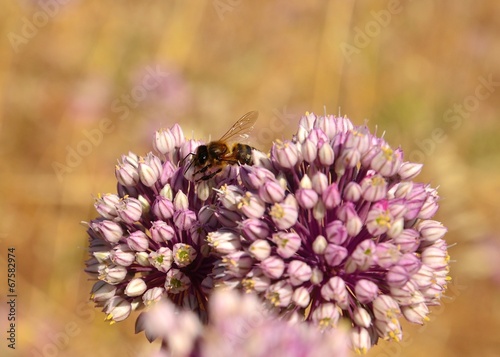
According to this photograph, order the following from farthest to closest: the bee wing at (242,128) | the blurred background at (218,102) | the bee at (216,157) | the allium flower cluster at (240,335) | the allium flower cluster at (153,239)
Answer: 1. the blurred background at (218,102)
2. the bee wing at (242,128)
3. the bee at (216,157)
4. the allium flower cluster at (153,239)
5. the allium flower cluster at (240,335)

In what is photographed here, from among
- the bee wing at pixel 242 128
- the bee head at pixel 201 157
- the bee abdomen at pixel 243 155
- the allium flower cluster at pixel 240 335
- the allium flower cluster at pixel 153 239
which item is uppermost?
the bee wing at pixel 242 128

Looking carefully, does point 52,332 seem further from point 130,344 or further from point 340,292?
point 340,292

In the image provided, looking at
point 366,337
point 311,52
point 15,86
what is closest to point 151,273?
point 366,337

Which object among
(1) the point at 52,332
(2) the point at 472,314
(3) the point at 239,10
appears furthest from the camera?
(3) the point at 239,10

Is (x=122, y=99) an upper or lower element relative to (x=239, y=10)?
lower

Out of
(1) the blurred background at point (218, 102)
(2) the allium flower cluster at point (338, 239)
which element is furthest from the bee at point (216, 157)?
(1) the blurred background at point (218, 102)

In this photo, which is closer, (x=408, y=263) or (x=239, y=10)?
(x=408, y=263)

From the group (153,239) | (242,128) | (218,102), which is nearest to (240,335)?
(153,239)

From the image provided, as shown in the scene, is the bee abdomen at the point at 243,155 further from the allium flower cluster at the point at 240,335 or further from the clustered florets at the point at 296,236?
the allium flower cluster at the point at 240,335
